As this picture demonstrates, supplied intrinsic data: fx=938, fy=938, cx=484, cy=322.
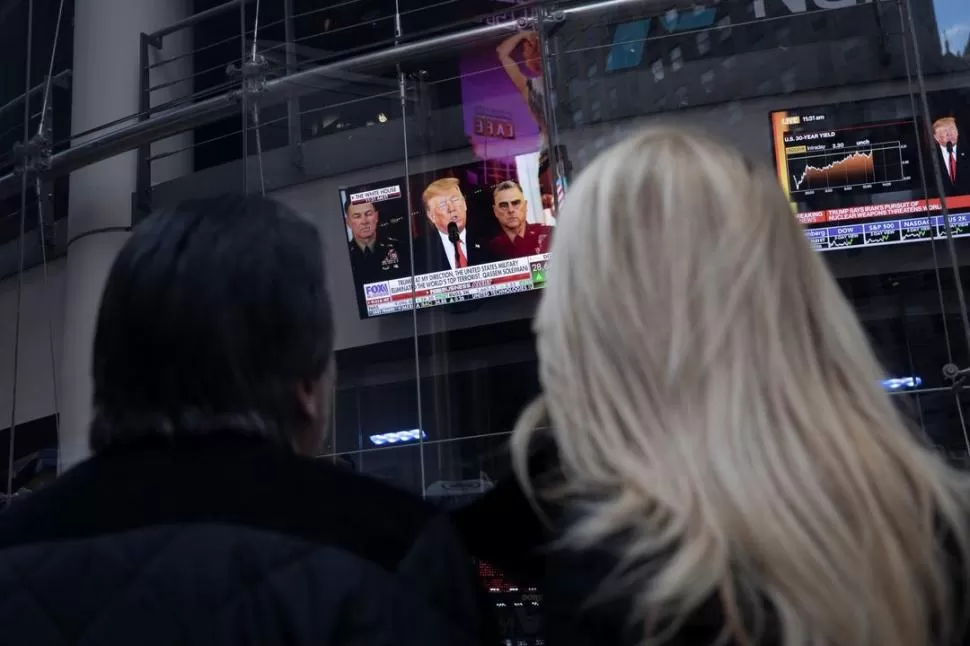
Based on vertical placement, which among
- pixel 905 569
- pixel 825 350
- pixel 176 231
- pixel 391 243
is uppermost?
pixel 391 243

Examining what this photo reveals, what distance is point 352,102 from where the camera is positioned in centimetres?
381

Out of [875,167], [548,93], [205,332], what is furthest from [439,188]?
[205,332]

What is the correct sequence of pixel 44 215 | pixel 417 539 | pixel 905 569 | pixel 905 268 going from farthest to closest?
pixel 44 215, pixel 905 268, pixel 417 539, pixel 905 569

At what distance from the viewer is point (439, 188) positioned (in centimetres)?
390

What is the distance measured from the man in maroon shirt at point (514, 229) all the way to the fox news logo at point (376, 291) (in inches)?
21.6

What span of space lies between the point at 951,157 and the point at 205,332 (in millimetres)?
3574

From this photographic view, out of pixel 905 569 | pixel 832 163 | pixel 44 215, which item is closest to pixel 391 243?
pixel 832 163

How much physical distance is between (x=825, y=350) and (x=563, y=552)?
0.32 meters

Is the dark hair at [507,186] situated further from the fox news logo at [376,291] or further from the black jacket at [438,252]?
the fox news logo at [376,291]

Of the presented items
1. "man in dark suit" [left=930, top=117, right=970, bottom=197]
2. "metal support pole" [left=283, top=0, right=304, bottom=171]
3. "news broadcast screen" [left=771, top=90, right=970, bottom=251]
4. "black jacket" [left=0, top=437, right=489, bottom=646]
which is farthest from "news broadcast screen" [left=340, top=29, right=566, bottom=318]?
"black jacket" [left=0, top=437, right=489, bottom=646]

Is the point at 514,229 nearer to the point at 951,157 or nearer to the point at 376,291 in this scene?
the point at 376,291

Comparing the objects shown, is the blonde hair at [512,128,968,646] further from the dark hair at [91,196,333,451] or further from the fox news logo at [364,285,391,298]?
the fox news logo at [364,285,391,298]

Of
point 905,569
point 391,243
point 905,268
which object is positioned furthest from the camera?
point 391,243

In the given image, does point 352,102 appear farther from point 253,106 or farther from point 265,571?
point 265,571
